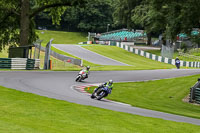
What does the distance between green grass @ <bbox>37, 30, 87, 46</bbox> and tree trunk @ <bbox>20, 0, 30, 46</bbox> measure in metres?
62.6

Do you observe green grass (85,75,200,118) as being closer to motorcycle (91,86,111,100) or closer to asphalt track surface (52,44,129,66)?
motorcycle (91,86,111,100)

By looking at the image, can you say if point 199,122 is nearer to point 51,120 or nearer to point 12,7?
point 51,120

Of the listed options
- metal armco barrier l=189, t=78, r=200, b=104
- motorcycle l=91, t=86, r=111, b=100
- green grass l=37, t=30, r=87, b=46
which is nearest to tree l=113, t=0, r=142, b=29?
green grass l=37, t=30, r=87, b=46

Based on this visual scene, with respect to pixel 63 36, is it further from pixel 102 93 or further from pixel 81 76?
pixel 102 93

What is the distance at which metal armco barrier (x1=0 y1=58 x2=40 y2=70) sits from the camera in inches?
1235

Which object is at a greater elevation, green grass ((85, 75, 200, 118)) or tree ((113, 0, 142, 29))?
tree ((113, 0, 142, 29))

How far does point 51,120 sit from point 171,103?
1132cm

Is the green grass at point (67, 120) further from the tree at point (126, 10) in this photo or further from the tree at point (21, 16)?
the tree at point (126, 10)

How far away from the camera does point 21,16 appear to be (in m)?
36.8

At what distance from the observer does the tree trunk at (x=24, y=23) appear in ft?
119

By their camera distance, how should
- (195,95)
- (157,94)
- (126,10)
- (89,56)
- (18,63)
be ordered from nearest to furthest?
(195,95) < (157,94) < (18,63) < (89,56) < (126,10)

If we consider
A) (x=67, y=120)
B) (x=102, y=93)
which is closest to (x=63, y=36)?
(x=102, y=93)

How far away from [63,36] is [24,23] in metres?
68.2

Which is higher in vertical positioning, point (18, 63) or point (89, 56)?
point (18, 63)
